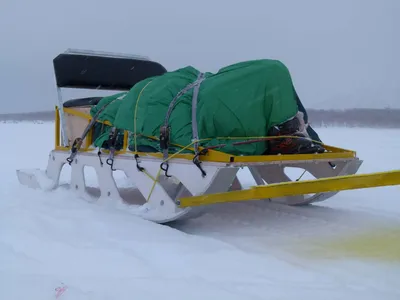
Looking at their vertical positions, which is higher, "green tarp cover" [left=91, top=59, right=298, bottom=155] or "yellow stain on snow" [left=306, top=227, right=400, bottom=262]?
"green tarp cover" [left=91, top=59, right=298, bottom=155]

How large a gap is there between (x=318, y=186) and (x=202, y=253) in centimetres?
80

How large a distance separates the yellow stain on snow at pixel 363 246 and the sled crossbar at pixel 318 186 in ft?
1.48

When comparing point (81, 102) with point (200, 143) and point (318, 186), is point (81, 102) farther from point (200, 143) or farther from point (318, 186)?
point (318, 186)

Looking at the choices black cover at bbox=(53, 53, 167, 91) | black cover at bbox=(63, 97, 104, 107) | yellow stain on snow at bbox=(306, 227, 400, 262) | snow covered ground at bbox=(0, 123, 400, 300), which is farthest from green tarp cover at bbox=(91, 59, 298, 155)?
black cover at bbox=(53, 53, 167, 91)

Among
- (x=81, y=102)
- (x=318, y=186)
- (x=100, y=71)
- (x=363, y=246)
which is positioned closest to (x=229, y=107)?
(x=318, y=186)

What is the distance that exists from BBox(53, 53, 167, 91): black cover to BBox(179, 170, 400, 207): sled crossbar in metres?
2.86

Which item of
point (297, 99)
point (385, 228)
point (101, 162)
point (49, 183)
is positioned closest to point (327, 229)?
point (385, 228)

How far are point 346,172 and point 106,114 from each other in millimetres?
2228

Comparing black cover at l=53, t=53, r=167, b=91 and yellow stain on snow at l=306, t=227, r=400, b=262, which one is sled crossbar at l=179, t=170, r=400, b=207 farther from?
black cover at l=53, t=53, r=167, b=91

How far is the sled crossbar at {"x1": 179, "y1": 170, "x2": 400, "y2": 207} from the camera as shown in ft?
8.20

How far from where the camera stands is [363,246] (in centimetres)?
307

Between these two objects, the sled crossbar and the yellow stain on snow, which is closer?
the sled crossbar

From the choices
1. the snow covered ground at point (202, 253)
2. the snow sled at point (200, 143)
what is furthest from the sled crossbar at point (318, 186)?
the snow covered ground at point (202, 253)

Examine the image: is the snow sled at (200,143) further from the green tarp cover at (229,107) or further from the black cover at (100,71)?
the black cover at (100,71)
